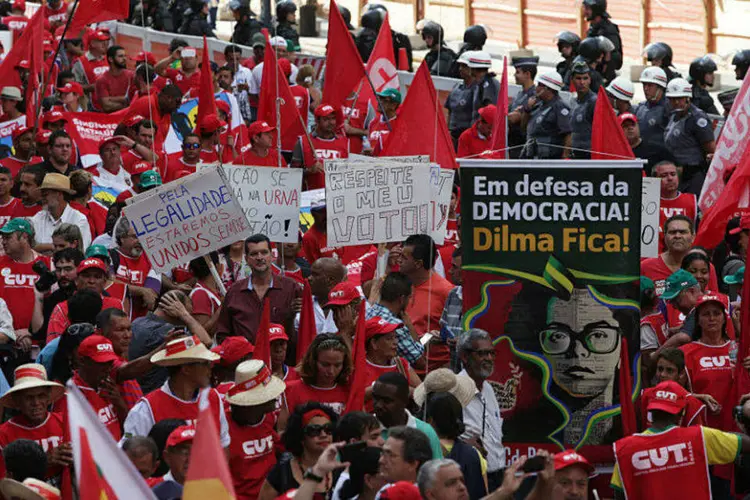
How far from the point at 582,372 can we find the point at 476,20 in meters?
20.1

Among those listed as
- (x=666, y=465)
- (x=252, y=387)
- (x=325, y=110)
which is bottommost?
(x=666, y=465)

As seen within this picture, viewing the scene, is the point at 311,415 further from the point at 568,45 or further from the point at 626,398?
the point at 568,45

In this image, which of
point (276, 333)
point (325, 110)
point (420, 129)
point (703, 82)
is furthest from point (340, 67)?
point (276, 333)

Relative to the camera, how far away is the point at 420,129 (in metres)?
Answer: 14.6

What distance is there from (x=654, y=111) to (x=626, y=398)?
24.1ft

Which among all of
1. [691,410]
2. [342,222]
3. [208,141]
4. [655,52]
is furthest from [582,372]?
[655,52]

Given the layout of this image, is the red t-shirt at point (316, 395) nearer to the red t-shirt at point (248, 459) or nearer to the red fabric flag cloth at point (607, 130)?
the red t-shirt at point (248, 459)

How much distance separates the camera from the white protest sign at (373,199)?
12.8 metres

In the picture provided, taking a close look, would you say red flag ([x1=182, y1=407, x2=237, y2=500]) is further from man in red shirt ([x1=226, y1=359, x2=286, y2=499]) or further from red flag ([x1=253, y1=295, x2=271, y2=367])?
red flag ([x1=253, y1=295, x2=271, y2=367])

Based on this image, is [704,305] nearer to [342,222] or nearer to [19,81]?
[342,222]

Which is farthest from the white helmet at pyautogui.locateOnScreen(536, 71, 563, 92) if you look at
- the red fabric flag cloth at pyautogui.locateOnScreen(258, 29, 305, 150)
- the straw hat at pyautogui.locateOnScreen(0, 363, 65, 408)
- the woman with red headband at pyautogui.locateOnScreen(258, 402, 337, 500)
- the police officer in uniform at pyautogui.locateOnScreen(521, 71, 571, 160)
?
the woman with red headband at pyautogui.locateOnScreen(258, 402, 337, 500)

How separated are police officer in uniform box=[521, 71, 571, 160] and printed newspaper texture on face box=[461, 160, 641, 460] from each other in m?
7.04

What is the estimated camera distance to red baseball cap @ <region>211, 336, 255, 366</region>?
10602mm

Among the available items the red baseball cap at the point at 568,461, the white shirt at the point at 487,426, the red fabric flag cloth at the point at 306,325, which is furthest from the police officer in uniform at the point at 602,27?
the red baseball cap at the point at 568,461
